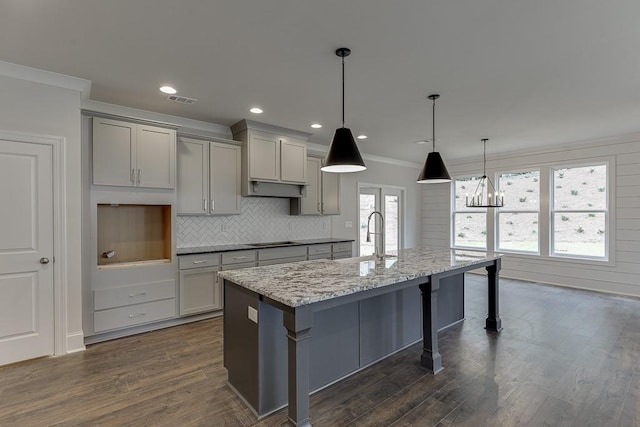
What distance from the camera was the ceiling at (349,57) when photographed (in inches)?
80.9

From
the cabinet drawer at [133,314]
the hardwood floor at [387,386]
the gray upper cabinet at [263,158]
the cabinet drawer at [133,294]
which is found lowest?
the hardwood floor at [387,386]

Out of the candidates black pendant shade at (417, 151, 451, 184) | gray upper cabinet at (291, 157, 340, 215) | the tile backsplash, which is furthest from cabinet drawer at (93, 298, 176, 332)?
black pendant shade at (417, 151, 451, 184)

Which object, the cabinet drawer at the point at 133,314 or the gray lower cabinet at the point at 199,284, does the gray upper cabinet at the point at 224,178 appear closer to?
the gray lower cabinet at the point at 199,284

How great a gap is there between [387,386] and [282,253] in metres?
A: 2.49

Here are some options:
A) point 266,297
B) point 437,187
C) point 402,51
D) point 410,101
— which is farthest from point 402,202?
point 266,297

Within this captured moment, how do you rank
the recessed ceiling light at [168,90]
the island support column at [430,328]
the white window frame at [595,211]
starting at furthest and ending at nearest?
the white window frame at [595,211] → the recessed ceiling light at [168,90] → the island support column at [430,328]

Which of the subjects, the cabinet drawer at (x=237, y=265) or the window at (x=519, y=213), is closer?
the cabinet drawer at (x=237, y=265)

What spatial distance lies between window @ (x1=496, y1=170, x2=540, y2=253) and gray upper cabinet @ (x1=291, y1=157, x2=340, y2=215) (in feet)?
11.6

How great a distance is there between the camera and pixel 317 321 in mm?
2449

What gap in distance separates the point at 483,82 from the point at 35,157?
418 cm

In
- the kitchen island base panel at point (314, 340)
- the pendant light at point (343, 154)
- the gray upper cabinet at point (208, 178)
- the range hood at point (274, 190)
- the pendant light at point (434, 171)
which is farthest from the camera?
the range hood at point (274, 190)

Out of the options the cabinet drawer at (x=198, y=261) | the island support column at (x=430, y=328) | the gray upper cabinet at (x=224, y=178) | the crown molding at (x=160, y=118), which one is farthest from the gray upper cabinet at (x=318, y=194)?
the island support column at (x=430, y=328)

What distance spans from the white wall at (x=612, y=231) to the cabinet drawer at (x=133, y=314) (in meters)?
6.18

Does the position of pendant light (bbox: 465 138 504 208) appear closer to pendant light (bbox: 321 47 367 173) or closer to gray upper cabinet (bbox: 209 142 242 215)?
pendant light (bbox: 321 47 367 173)
